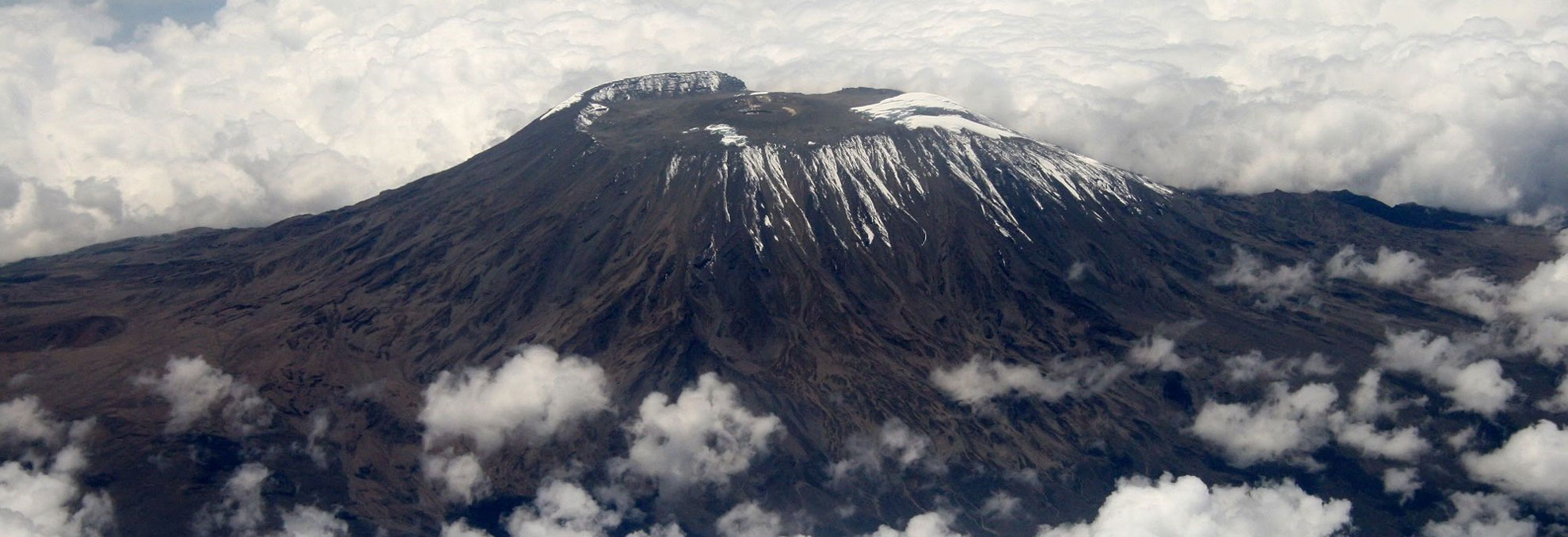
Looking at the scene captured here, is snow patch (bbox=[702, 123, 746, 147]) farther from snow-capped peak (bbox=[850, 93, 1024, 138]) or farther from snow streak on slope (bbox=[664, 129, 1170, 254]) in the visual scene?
snow-capped peak (bbox=[850, 93, 1024, 138])

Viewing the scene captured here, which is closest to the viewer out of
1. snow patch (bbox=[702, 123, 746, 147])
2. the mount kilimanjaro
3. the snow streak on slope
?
the mount kilimanjaro

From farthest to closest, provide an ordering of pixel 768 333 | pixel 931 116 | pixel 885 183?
pixel 931 116
pixel 885 183
pixel 768 333

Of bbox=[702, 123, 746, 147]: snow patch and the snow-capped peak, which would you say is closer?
bbox=[702, 123, 746, 147]: snow patch

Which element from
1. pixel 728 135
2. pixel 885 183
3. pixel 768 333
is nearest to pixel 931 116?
pixel 885 183

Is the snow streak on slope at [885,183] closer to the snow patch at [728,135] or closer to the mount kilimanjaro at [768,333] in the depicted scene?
the mount kilimanjaro at [768,333]

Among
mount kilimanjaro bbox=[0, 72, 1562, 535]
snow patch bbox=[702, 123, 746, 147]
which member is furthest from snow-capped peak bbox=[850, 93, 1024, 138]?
snow patch bbox=[702, 123, 746, 147]

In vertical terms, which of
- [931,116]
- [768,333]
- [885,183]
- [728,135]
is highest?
[931,116]

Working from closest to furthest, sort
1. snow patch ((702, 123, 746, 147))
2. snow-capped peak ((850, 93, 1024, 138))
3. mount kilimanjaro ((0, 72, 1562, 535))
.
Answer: mount kilimanjaro ((0, 72, 1562, 535)) → snow patch ((702, 123, 746, 147)) → snow-capped peak ((850, 93, 1024, 138))

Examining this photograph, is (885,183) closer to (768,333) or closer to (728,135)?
(728,135)
